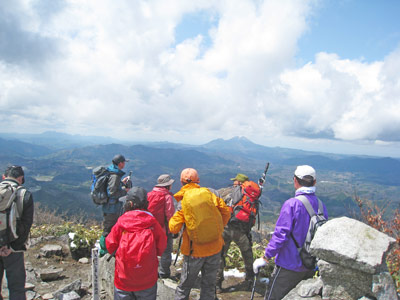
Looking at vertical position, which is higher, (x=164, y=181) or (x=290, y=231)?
(x=164, y=181)

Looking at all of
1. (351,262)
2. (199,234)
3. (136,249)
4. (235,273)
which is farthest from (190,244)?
(235,273)

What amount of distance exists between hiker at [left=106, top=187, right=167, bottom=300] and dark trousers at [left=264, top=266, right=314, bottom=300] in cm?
202

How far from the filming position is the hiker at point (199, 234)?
13.3 feet

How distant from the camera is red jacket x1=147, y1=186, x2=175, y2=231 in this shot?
5605 mm

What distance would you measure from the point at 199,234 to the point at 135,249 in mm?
1211

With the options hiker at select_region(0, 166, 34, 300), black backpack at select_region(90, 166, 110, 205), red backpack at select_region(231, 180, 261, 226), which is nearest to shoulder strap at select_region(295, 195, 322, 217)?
red backpack at select_region(231, 180, 261, 226)

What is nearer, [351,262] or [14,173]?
[351,262]

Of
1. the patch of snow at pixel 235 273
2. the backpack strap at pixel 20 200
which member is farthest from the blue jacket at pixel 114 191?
the patch of snow at pixel 235 273

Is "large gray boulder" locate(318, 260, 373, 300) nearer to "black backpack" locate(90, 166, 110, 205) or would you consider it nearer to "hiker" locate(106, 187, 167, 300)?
"hiker" locate(106, 187, 167, 300)

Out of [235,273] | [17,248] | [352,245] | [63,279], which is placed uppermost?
[352,245]

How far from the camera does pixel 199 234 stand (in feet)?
13.3

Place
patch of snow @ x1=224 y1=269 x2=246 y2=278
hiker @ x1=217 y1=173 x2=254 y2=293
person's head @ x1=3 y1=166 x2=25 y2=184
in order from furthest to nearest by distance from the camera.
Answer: patch of snow @ x1=224 y1=269 x2=246 y2=278 → hiker @ x1=217 y1=173 x2=254 y2=293 → person's head @ x1=3 y1=166 x2=25 y2=184

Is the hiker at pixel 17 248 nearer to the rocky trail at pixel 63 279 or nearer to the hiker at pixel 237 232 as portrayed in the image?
the rocky trail at pixel 63 279

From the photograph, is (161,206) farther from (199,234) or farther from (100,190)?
(100,190)
